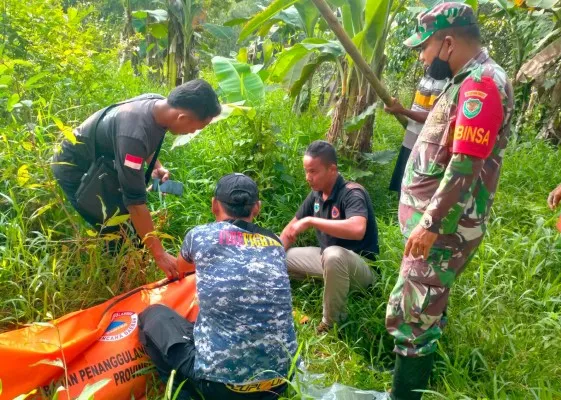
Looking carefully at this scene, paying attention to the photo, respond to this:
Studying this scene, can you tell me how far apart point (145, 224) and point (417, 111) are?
1.99m

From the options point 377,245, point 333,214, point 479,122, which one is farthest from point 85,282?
point 479,122

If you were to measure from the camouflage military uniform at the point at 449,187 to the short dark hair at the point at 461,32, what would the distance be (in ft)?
0.26

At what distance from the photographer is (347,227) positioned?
2.76 metres

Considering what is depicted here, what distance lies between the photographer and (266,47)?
6.47 metres

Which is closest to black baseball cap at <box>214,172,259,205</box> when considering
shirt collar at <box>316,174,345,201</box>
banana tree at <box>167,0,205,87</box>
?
shirt collar at <box>316,174,345,201</box>

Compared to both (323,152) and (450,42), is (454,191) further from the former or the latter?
(323,152)

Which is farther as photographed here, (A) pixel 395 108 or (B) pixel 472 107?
(A) pixel 395 108

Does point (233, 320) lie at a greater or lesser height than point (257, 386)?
greater

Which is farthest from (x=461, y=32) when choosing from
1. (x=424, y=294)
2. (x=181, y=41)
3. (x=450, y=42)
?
(x=181, y=41)

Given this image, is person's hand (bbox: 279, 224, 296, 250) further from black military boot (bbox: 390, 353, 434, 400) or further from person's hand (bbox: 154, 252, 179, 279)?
black military boot (bbox: 390, 353, 434, 400)

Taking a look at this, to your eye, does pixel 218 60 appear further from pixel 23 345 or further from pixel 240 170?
pixel 23 345

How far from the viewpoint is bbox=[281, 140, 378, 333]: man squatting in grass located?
8.95 ft

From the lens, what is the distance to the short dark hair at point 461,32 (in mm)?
1910

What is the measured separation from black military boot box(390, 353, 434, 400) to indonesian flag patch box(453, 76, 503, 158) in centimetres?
94
